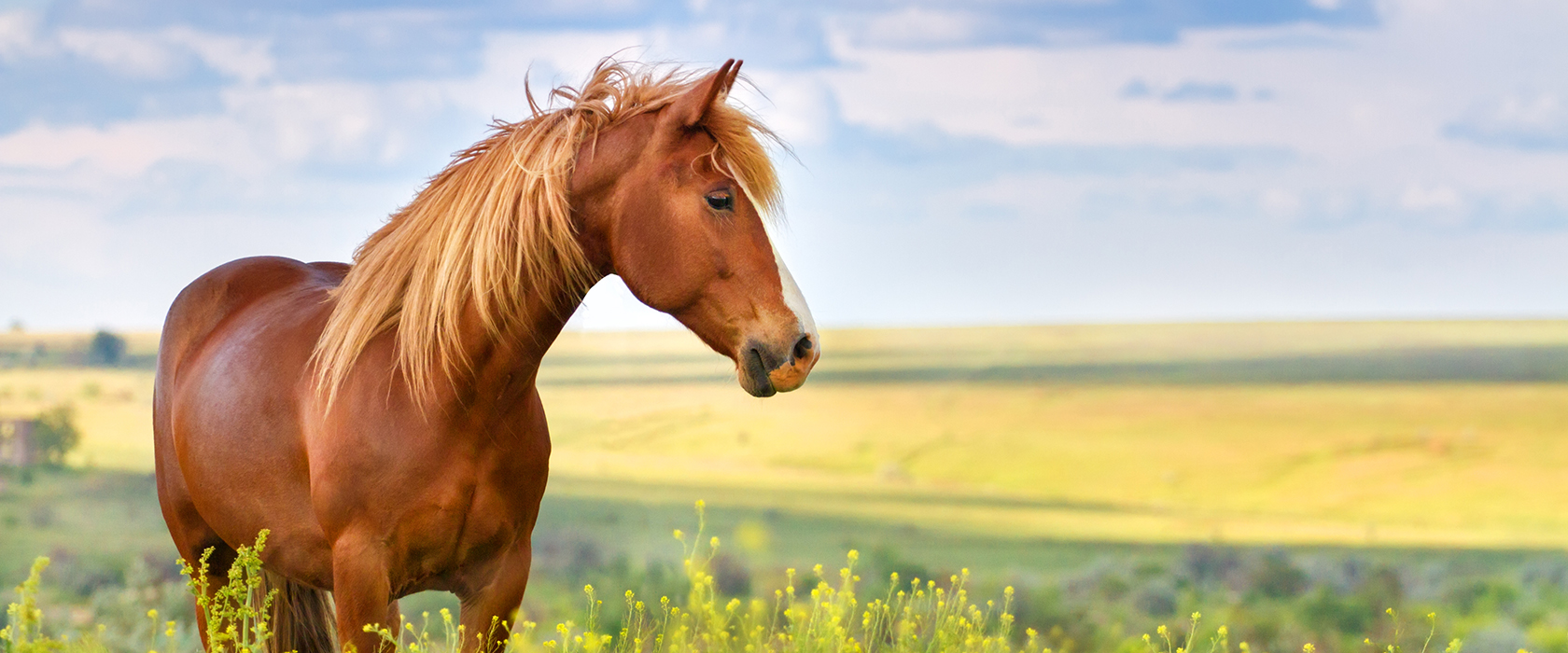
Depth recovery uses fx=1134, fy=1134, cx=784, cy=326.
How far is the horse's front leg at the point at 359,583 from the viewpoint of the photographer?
309 centimetres

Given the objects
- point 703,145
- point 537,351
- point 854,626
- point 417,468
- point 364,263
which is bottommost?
point 854,626

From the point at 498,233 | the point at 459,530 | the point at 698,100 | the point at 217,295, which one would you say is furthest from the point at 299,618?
the point at 698,100

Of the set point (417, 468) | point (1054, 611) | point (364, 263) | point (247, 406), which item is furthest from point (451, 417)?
point (1054, 611)

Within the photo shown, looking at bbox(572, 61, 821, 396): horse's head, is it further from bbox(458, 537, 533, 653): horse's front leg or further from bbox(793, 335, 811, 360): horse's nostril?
bbox(458, 537, 533, 653): horse's front leg

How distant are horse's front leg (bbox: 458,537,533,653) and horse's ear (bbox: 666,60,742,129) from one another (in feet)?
4.51

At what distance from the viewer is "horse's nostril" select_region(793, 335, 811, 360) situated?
108 inches

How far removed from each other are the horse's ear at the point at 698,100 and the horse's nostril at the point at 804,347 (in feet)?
2.09

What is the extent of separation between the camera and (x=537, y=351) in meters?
3.18

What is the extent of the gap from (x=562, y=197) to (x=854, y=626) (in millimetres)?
2266

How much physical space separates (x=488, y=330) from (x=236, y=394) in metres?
1.11

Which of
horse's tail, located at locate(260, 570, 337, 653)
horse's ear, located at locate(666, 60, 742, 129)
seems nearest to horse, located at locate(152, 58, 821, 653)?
horse's ear, located at locate(666, 60, 742, 129)

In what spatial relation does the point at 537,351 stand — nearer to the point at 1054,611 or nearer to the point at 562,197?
the point at 562,197

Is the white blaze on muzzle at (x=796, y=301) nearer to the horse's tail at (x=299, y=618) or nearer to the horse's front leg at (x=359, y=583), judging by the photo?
the horse's front leg at (x=359, y=583)

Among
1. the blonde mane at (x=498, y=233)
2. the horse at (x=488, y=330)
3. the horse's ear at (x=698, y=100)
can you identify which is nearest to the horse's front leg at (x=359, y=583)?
the horse at (x=488, y=330)
